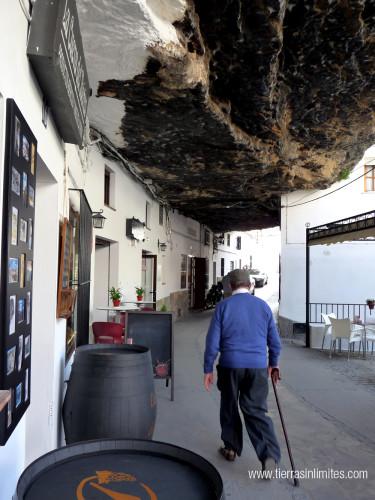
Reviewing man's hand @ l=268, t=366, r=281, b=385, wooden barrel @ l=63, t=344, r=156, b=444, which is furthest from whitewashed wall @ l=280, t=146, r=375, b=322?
wooden barrel @ l=63, t=344, r=156, b=444

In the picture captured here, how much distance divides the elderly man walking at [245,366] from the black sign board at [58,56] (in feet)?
6.24

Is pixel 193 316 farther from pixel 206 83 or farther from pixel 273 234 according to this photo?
pixel 273 234

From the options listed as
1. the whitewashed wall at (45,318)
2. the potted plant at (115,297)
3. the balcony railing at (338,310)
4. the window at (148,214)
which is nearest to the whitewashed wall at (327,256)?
the balcony railing at (338,310)

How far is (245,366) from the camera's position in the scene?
345 centimetres

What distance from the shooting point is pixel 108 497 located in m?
1.40

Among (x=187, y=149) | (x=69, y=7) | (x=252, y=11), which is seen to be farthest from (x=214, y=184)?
(x=69, y=7)

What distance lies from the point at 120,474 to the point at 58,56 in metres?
1.79

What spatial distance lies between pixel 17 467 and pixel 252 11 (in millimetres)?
3896

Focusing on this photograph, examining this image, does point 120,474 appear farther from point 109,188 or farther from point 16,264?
point 109,188

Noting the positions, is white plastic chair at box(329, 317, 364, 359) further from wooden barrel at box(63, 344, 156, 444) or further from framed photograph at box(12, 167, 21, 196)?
framed photograph at box(12, 167, 21, 196)

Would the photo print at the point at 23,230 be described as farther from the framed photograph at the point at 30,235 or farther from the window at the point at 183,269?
the window at the point at 183,269

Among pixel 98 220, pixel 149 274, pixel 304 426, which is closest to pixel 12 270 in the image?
pixel 304 426

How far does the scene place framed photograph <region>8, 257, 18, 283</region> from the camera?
5.71 feet

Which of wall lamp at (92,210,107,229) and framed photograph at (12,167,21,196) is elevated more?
wall lamp at (92,210,107,229)
